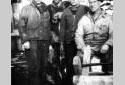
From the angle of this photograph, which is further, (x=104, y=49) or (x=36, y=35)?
(x=36, y=35)

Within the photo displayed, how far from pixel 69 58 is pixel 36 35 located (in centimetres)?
53

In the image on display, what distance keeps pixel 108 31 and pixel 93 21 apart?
23cm

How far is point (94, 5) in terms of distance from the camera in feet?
15.5

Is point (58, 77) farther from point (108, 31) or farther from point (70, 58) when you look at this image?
point (108, 31)

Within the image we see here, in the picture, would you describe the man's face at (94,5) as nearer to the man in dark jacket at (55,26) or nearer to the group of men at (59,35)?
the group of men at (59,35)

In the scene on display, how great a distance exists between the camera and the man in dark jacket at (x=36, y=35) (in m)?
4.80

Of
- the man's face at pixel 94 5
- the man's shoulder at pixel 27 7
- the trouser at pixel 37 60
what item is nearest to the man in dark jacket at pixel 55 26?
the trouser at pixel 37 60

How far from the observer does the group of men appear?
4707 millimetres

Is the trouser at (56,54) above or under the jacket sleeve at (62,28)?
under

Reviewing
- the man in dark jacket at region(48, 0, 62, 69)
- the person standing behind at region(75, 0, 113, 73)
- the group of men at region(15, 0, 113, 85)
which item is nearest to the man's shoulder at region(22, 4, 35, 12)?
the group of men at region(15, 0, 113, 85)

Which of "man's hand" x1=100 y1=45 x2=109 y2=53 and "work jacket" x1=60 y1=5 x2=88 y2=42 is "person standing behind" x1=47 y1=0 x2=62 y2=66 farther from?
"man's hand" x1=100 y1=45 x2=109 y2=53

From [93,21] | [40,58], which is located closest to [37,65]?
[40,58]

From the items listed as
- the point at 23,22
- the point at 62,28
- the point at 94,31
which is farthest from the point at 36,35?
the point at 94,31

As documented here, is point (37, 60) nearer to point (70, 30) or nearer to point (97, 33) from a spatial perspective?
point (70, 30)
